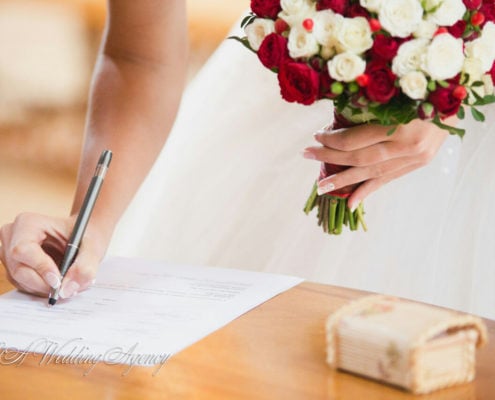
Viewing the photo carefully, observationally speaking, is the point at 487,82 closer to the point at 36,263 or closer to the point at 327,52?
the point at 327,52

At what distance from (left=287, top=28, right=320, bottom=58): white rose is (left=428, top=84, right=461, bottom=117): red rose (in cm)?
16


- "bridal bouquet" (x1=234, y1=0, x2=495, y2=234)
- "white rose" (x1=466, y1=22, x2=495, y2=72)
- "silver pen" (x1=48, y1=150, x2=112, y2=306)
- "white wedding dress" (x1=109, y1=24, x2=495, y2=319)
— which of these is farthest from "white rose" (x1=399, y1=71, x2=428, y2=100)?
"white wedding dress" (x1=109, y1=24, x2=495, y2=319)

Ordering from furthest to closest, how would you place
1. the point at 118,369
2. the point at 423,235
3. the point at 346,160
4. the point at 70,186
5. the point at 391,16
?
1. the point at 70,186
2. the point at 423,235
3. the point at 346,160
4. the point at 391,16
5. the point at 118,369

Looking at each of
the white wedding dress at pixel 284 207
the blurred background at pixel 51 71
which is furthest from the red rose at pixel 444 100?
the blurred background at pixel 51 71

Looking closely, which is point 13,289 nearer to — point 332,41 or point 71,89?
point 332,41

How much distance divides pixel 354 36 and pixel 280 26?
0.45 ft

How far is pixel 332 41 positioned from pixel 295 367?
0.44 m

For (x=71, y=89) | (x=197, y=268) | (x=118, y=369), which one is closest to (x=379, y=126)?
(x=197, y=268)

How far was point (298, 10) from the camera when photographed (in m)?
1.17

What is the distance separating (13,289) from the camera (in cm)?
123

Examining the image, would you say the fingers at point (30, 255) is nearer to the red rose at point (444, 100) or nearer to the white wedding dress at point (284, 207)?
the red rose at point (444, 100)

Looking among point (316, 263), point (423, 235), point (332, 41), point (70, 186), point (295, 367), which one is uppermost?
point (332, 41)

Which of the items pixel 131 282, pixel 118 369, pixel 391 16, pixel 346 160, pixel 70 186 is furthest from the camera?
pixel 70 186

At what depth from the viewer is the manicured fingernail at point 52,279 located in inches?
45.1
